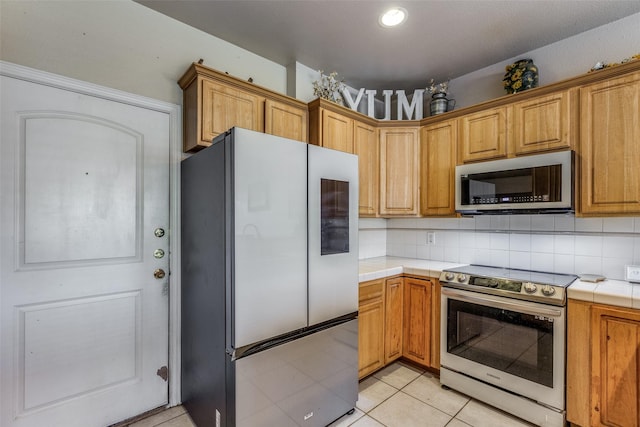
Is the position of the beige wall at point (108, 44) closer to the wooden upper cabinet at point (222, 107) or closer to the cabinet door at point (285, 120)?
the wooden upper cabinet at point (222, 107)

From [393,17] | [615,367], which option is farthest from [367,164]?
[615,367]

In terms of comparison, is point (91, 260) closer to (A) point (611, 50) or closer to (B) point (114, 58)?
(B) point (114, 58)

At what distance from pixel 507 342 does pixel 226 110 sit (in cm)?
247

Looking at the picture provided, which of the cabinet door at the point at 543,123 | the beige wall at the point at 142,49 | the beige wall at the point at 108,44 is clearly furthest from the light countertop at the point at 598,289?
the beige wall at the point at 108,44

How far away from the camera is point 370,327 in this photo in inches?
Answer: 92.7

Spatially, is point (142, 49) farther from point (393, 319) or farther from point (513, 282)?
point (513, 282)

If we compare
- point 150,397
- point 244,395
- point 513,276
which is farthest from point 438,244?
point 150,397

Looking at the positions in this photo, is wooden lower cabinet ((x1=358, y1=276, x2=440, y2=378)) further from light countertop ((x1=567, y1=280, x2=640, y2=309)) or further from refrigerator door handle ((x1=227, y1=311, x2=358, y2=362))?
light countertop ((x1=567, y1=280, x2=640, y2=309))

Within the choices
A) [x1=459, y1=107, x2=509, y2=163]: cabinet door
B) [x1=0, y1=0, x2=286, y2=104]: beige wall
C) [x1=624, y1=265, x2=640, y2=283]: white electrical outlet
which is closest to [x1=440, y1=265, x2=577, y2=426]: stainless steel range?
[x1=624, y1=265, x2=640, y2=283]: white electrical outlet

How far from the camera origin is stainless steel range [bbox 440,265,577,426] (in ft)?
6.08

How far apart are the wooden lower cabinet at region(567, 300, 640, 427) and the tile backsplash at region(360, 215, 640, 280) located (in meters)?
0.62

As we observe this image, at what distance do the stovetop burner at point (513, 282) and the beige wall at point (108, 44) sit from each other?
245 cm

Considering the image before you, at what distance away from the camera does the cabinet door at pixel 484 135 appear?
2.39 metres

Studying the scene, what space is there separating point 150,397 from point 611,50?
4.10m
